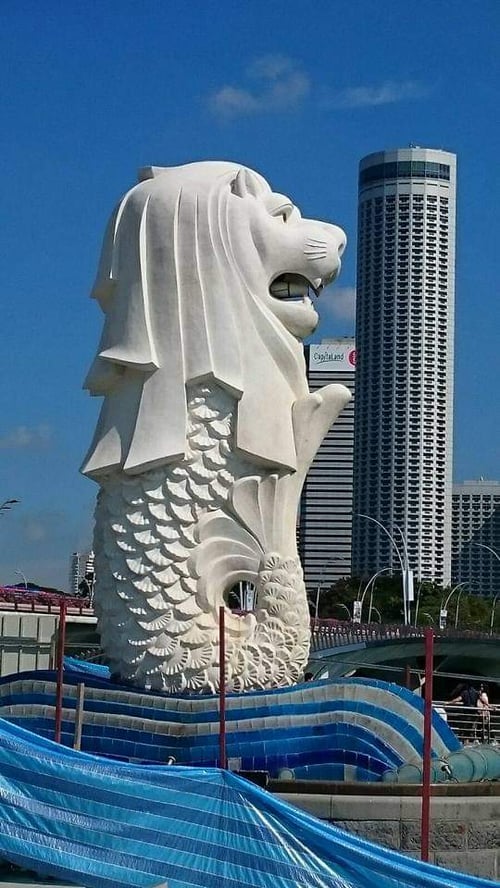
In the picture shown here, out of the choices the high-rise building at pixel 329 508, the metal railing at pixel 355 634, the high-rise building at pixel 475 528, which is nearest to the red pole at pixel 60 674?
the metal railing at pixel 355 634

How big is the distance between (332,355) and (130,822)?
307 feet

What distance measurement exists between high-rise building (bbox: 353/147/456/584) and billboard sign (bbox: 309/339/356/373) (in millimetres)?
10588

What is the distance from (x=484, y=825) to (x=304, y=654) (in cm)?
500

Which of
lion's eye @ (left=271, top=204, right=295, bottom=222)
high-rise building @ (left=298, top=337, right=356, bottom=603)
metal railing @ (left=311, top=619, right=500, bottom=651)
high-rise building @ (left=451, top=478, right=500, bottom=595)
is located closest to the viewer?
lion's eye @ (left=271, top=204, right=295, bottom=222)

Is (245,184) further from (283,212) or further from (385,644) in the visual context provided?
(385,644)

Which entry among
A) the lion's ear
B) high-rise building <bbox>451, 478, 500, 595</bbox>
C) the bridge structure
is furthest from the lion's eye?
high-rise building <bbox>451, 478, 500, 595</bbox>

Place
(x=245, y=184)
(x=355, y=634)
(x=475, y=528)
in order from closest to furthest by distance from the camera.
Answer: (x=245, y=184), (x=355, y=634), (x=475, y=528)

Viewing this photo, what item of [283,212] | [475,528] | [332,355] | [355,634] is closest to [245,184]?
[283,212]

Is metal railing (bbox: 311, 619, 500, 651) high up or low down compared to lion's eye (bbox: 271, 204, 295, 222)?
up

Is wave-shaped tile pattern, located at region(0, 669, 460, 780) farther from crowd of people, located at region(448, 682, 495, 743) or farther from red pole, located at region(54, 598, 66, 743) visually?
crowd of people, located at region(448, 682, 495, 743)

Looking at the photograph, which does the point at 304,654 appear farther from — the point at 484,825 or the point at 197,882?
the point at 197,882

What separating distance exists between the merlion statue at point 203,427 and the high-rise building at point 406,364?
87182mm

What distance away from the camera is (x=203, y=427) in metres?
17.5

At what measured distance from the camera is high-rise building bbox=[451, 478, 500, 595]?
446 ft
